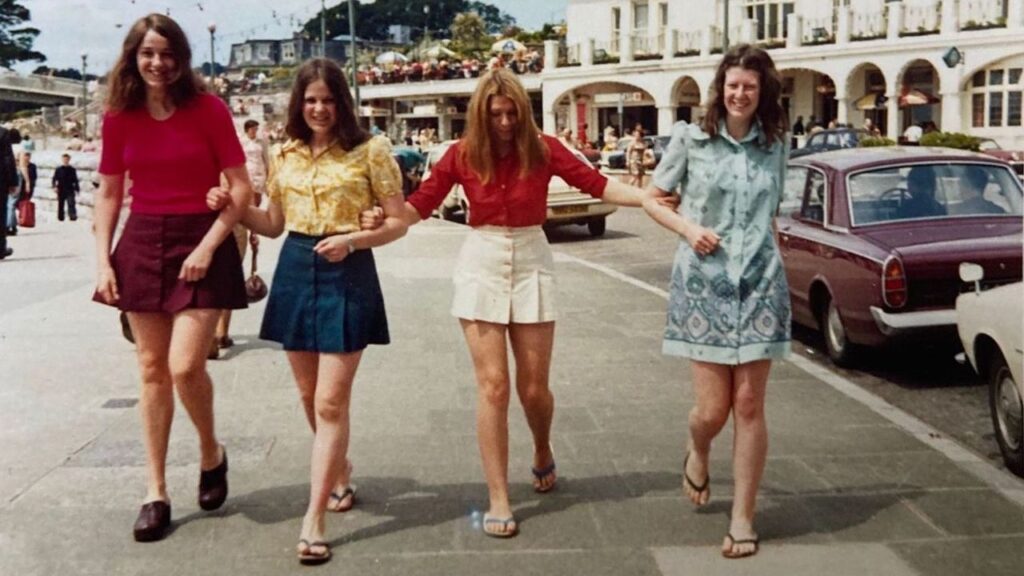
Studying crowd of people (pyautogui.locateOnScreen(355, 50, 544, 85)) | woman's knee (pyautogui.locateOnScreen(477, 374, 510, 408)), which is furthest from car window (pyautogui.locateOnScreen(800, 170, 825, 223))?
crowd of people (pyautogui.locateOnScreen(355, 50, 544, 85))

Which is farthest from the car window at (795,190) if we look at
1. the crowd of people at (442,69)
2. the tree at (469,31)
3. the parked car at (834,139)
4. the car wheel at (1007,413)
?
the tree at (469,31)

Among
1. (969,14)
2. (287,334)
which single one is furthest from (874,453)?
(969,14)

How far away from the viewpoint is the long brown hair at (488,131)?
4816 mm

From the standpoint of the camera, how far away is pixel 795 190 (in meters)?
10.2

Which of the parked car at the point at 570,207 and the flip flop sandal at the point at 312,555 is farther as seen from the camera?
the parked car at the point at 570,207

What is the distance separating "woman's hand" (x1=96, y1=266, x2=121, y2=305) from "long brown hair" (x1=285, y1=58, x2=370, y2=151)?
0.92 m

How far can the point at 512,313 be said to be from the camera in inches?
194

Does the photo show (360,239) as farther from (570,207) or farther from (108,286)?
(570,207)

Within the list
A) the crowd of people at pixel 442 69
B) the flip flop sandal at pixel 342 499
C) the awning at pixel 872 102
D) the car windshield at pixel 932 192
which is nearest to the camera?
the flip flop sandal at pixel 342 499

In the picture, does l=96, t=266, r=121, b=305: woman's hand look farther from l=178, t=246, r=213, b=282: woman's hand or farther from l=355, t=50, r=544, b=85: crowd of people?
l=355, t=50, r=544, b=85: crowd of people

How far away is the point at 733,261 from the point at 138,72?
7.96 ft

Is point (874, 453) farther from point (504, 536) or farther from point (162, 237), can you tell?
point (162, 237)

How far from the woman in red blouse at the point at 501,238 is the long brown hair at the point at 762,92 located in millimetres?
480

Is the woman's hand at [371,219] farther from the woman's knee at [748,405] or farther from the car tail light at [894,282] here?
the car tail light at [894,282]
